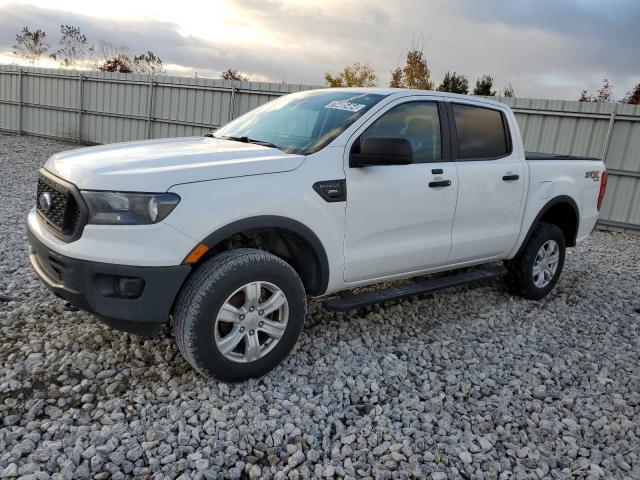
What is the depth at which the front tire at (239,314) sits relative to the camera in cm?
284

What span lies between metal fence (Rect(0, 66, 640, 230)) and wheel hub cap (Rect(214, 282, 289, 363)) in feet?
30.9

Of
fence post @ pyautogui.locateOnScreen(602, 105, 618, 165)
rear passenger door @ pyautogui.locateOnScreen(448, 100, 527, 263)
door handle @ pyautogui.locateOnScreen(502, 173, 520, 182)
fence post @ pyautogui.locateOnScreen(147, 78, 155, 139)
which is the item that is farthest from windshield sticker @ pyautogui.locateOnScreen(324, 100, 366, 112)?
fence post @ pyautogui.locateOnScreen(147, 78, 155, 139)

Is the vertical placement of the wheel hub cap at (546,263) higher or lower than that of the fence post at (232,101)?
lower

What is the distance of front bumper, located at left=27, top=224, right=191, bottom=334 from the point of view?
8.79 feet

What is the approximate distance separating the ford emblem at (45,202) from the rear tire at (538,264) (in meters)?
4.04

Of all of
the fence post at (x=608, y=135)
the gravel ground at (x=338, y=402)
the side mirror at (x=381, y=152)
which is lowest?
the gravel ground at (x=338, y=402)

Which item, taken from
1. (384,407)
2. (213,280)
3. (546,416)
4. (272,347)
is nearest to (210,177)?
(213,280)

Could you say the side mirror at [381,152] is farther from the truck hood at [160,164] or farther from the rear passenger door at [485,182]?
the rear passenger door at [485,182]

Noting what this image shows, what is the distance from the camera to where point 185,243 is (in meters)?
2.75

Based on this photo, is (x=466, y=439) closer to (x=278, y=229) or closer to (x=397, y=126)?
(x=278, y=229)

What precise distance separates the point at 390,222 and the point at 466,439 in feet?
4.83

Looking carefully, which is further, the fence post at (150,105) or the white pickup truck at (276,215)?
the fence post at (150,105)

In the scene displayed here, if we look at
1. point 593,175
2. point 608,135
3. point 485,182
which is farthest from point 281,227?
point 608,135

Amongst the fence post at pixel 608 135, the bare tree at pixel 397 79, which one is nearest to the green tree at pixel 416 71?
the bare tree at pixel 397 79
